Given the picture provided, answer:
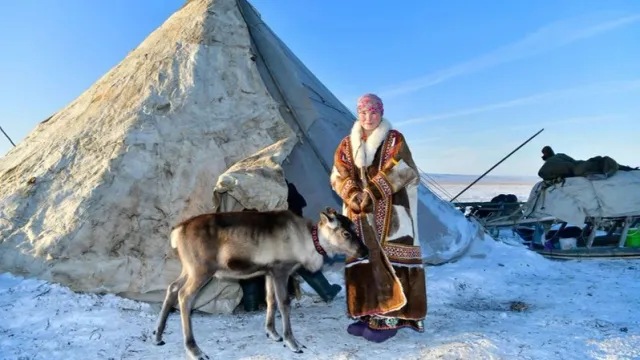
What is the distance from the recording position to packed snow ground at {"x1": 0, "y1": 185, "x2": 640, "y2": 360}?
13.8ft

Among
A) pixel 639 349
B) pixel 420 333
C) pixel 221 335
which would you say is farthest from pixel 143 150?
pixel 639 349

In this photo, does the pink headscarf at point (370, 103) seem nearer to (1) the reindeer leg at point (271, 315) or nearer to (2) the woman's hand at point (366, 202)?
(2) the woman's hand at point (366, 202)

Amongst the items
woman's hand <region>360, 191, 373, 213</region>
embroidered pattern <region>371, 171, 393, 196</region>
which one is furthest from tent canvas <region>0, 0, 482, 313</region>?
embroidered pattern <region>371, 171, 393, 196</region>

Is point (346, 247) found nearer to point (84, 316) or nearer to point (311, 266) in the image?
point (311, 266)

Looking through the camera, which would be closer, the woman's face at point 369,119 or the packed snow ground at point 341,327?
the packed snow ground at point 341,327

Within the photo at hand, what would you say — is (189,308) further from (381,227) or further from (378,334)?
(381,227)

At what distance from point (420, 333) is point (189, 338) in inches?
92.1

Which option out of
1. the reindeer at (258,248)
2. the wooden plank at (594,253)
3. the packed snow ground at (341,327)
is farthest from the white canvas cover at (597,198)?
the reindeer at (258,248)

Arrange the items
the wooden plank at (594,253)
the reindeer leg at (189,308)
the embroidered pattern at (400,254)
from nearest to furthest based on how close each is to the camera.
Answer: the reindeer leg at (189,308), the embroidered pattern at (400,254), the wooden plank at (594,253)

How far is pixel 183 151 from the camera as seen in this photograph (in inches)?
251

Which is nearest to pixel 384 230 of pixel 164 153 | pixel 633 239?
pixel 164 153

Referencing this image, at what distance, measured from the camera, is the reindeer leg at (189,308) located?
420cm

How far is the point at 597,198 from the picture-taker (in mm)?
10102

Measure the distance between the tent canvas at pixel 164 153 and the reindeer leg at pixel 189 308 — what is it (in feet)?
3.97
